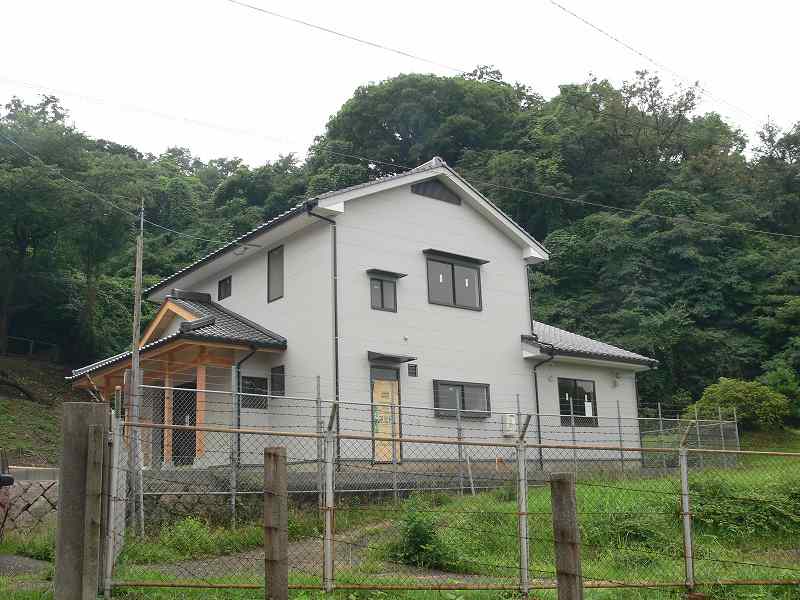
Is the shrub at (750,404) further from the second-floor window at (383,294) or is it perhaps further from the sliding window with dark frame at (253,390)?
the sliding window with dark frame at (253,390)

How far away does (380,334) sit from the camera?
20.8m

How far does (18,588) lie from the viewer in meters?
7.93

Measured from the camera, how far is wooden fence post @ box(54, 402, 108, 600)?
6633 millimetres

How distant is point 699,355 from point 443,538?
2953 cm

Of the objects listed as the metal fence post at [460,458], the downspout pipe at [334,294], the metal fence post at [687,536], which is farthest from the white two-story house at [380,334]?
the metal fence post at [687,536]

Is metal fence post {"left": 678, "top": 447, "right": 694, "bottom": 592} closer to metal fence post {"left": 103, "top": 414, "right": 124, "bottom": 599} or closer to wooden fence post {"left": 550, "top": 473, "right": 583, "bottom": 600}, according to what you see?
wooden fence post {"left": 550, "top": 473, "right": 583, "bottom": 600}

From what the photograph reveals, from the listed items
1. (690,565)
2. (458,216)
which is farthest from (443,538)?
(458,216)

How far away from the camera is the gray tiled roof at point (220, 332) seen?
64.1 feet

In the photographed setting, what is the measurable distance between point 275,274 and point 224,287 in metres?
2.97

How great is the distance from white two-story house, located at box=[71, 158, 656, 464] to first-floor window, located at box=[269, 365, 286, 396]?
0.05 meters

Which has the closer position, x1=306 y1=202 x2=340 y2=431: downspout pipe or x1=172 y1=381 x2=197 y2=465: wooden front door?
x1=306 y1=202 x2=340 y2=431: downspout pipe

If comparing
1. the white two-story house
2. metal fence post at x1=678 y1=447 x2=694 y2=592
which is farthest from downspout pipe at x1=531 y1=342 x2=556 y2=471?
metal fence post at x1=678 y1=447 x2=694 y2=592

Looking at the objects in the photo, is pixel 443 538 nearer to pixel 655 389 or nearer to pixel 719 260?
pixel 655 389

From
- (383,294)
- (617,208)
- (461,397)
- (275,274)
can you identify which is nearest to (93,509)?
(383,294)
